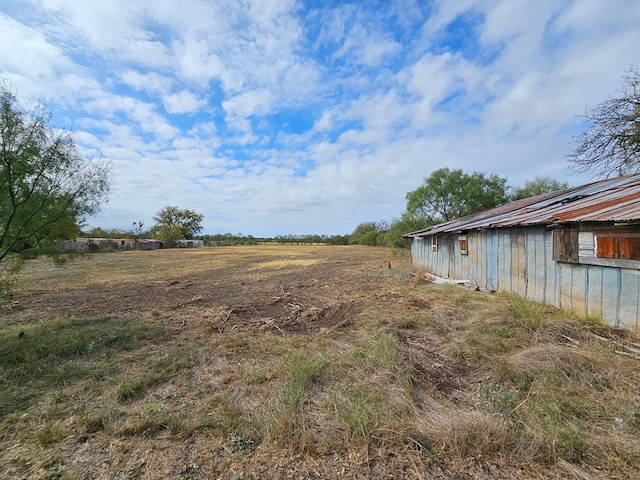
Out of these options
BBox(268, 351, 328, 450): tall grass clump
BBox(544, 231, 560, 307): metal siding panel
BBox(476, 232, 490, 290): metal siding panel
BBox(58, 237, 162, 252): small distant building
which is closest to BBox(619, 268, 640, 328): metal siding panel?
BBox(544, 231, 560, 307): metal siding panel

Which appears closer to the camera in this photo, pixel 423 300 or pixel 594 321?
pixel 594 321

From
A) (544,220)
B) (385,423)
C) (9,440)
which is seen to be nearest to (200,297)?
(9,440)

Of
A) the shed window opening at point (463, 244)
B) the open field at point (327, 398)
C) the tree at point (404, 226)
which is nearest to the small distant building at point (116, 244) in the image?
the tree at point (404, 226)

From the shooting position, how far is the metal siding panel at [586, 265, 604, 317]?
5.27 metres

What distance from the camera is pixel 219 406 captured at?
3.29m

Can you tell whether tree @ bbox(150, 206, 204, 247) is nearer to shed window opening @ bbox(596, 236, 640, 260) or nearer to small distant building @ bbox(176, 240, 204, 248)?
small distant building @ bbox(176, 240, 204, 248)

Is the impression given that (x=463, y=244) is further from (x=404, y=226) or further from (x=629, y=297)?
(x=404, y=226)

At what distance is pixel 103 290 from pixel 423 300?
13.2 m

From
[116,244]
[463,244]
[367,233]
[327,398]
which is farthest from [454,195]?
[116,244]

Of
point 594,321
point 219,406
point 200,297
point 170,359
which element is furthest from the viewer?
point 200,297

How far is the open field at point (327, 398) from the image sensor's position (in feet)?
7.82

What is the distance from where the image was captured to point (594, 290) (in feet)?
17.7

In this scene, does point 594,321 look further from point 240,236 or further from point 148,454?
point 240,236

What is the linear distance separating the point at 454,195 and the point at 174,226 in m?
62.8
